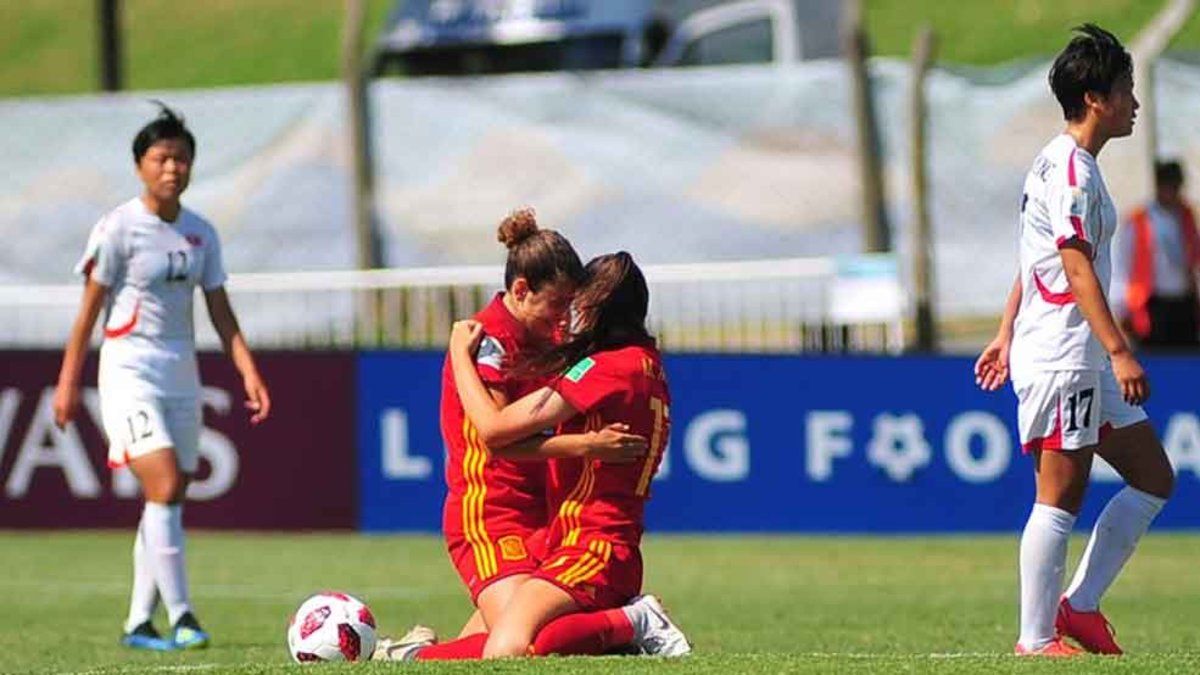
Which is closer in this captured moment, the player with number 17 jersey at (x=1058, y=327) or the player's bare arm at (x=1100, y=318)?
the player's bare arm at (x=1100, y=318)

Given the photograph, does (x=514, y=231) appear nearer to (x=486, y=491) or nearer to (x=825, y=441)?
(x=486, y=491)

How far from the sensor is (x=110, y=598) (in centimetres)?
1391

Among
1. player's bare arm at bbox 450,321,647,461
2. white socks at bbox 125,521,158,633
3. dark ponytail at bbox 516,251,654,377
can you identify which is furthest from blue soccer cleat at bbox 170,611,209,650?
dark ponytail at bbox 516,251,654,377

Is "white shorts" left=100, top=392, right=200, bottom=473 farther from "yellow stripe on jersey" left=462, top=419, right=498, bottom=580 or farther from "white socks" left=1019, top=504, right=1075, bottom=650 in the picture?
"white socks" left=1019, top=504, right=1075, bottom=650

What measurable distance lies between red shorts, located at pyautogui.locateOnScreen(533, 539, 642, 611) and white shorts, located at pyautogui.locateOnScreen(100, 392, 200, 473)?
3.04 metres

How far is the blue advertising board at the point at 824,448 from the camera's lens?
1750 cm

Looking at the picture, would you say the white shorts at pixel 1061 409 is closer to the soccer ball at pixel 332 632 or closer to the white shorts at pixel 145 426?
the soccer ball at pixel 332 632

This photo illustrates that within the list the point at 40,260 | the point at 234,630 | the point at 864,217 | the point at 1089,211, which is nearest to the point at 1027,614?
the point at 1089,211

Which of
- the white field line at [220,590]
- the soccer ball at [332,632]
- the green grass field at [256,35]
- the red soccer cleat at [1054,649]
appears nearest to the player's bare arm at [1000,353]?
the red soccer cleat at [1054,649]

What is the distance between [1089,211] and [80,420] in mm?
10139

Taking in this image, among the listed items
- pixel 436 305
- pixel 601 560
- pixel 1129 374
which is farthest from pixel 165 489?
pixel 436 305

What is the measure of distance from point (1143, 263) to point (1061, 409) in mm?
9727

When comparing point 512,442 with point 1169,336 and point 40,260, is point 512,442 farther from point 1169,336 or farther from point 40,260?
point 40,260

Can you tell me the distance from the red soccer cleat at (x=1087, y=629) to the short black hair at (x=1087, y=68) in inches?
64.9
